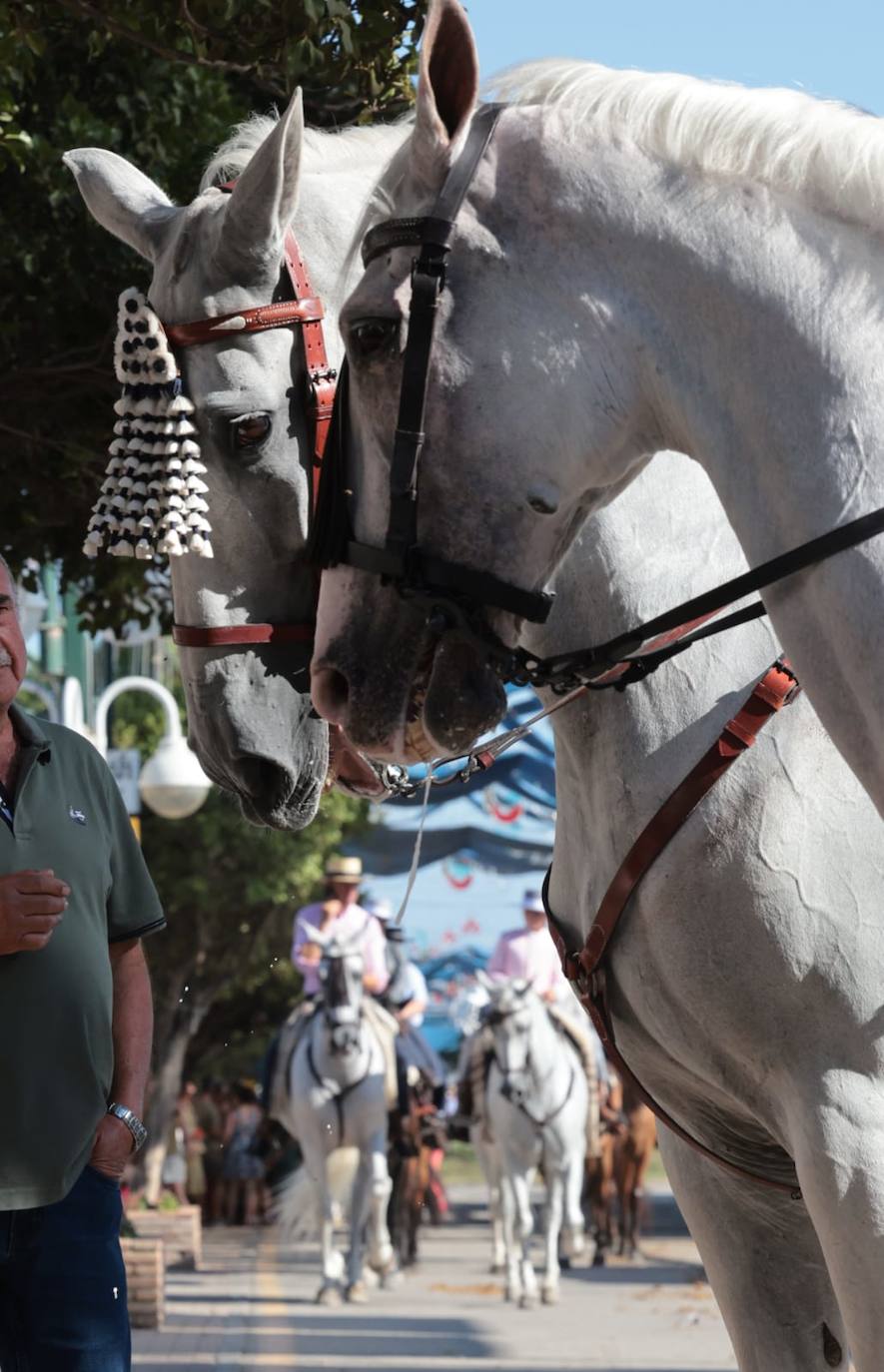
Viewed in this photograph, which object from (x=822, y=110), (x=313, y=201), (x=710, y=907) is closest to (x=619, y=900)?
(x=710, y=907)

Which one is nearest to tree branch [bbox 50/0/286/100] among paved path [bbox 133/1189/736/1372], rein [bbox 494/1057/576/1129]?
paved path [bbox 133/1189/736/1372]

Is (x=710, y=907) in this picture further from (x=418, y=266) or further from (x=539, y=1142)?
(x=539, y=1142)

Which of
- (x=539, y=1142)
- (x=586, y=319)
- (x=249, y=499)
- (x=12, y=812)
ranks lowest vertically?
(x=539, y=1142)

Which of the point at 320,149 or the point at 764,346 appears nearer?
the point at 764,346

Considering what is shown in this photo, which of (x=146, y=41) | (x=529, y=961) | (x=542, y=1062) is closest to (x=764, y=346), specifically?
(x=146, y=41)

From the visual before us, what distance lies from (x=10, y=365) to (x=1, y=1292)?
389 cm

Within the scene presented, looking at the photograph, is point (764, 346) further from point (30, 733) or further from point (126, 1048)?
point (126, 1048)

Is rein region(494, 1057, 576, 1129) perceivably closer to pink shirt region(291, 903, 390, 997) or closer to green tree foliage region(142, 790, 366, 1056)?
pink shirt region(291, 903, 390, 997)

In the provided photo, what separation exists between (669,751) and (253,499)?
113cm

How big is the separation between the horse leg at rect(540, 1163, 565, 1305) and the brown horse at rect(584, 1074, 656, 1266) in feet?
11.1

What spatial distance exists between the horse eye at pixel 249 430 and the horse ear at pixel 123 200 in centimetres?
56

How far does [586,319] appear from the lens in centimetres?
257

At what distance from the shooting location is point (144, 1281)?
11852 millimetres

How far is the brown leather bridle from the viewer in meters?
3.90
